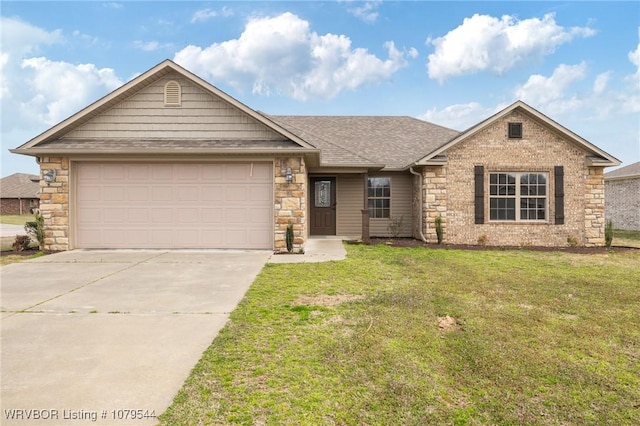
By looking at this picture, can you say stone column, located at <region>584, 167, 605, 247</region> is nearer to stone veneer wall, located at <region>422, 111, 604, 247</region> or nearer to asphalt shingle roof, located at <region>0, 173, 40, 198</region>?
stone veneer wall, located at <region>422, 111, 604, 247</region>

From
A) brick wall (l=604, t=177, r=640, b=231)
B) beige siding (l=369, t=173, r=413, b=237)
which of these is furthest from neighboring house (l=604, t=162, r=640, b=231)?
beige siding (l=369, t=173, r=413, b=237)

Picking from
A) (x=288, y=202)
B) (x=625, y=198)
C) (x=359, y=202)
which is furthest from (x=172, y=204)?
(x=625, y=198)

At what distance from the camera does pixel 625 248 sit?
39.3ft

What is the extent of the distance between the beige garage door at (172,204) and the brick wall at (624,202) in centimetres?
2098

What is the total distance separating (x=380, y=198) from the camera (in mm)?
14992

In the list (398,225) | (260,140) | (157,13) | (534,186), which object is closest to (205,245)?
(260,140)

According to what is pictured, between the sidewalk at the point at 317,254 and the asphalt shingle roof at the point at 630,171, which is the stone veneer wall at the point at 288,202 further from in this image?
the asphalt shingle roof at the point at 630,171

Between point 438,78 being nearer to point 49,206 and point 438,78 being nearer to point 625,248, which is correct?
point 625,248

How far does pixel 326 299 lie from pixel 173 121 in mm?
7783

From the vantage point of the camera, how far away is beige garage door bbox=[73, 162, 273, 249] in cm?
1031

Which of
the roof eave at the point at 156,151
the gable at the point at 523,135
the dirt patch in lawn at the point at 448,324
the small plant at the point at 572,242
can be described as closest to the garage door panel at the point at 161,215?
the roof eave at the point at 156,151

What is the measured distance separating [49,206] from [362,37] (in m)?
18.4

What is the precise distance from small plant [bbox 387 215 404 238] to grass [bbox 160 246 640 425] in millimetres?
8049

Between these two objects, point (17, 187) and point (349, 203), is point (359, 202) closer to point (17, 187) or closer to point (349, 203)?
point (349, 203)
